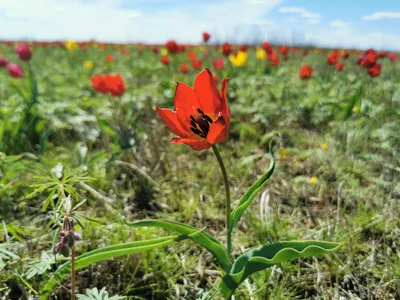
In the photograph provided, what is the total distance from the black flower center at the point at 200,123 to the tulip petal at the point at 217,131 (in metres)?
0.07

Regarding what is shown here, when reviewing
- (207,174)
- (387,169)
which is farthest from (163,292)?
(387,169)

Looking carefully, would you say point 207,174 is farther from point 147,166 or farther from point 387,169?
point 387,169

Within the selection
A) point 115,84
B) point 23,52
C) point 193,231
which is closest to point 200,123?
point 193,231

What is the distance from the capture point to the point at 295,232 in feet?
6.86

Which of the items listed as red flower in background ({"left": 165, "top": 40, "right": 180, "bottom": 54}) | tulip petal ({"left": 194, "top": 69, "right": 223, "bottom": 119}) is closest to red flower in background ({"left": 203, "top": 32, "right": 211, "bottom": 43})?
red flower in background ({"left": 165, "top": 40, "right": 180, "bottom": 54})

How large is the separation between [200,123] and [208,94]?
11cm

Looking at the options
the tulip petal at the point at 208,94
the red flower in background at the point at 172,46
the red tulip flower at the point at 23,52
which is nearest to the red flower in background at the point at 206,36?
the red flower in background at the point at 172,46

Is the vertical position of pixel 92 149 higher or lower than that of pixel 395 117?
lower

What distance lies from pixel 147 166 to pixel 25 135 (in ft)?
3.46

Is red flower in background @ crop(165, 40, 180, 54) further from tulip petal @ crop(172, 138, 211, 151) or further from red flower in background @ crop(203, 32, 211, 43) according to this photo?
tulip petal @ crop(172, 138, 211, 151)

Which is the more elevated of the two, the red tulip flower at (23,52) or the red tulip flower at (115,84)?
the red tulip flower at (23,52)

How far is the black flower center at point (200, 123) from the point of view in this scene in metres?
1.35

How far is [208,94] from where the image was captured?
1.39m

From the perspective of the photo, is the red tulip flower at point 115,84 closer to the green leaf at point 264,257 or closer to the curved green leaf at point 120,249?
the curved green leaf at point 120,249
